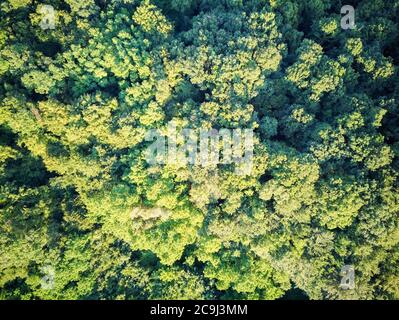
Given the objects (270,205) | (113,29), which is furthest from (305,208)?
(113,29)

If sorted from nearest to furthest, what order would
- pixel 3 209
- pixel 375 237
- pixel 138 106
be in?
pixel 375 237
pixel 3 209
pixel 138 106

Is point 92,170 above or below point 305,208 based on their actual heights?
above

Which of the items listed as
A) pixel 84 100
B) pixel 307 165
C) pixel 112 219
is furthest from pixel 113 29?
pixel 307 165

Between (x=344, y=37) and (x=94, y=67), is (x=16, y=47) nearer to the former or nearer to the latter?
(x=94, y=67)

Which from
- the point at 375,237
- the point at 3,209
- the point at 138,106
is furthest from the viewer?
the point at 138,106

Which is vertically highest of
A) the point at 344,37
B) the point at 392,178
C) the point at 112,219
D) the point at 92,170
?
the point at 344,37

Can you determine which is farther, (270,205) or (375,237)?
(270,205)
